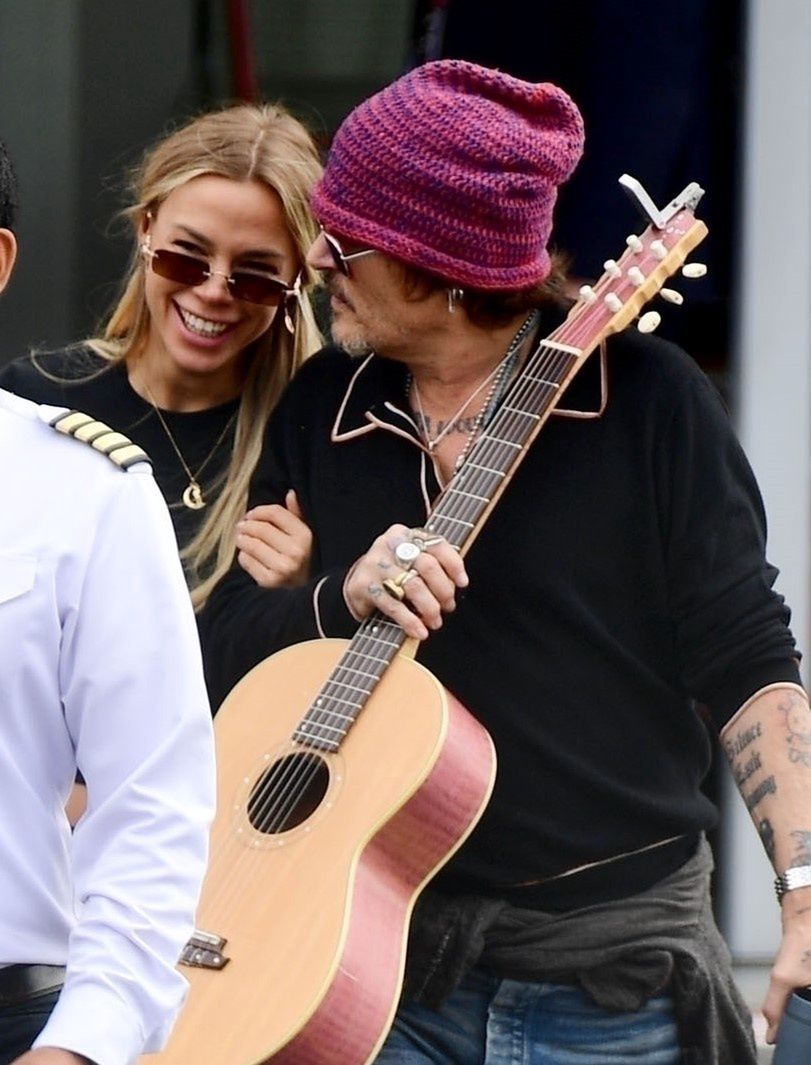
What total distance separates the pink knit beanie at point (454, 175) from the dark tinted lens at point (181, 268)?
409 mm

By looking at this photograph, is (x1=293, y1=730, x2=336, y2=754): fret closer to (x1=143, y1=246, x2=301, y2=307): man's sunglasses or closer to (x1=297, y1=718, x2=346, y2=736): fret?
(x1=297, y1=718, x2=346, y2=736): fret

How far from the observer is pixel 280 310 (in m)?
3.13

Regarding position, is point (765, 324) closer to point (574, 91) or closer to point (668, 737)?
point (574, 91)

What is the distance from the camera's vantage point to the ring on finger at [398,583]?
254 centimetres

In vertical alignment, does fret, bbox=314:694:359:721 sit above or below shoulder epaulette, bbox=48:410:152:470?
below

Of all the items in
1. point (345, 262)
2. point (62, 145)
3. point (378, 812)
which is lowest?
point (62, 145)

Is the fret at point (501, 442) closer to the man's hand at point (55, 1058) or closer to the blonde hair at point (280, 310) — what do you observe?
the blonde hair at point (280, 310)

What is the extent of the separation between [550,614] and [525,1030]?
49 cm

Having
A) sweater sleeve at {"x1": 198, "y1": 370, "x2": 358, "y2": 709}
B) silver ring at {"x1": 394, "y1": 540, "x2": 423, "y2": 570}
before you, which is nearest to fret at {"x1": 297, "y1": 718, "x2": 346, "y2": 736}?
sweater sleeve at {"x1": 198, "y1": 370, "x2": 358, "y2": 709}

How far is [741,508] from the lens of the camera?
2605 millimetres

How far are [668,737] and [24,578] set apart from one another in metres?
1.04

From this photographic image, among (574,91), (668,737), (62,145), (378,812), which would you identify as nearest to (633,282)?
(668,737)

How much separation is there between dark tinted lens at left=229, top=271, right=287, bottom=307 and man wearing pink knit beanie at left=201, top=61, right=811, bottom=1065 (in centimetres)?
38

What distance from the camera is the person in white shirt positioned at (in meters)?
1.82
